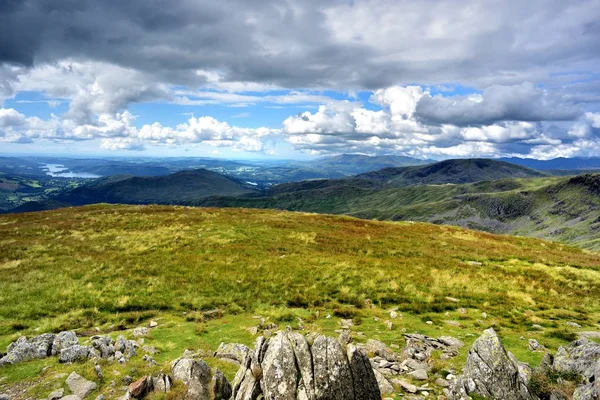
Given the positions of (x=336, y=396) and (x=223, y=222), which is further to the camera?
(x=223, y=222)

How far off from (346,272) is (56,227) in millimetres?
38659

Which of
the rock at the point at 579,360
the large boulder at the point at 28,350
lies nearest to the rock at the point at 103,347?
the large boulder at the point at 28,350

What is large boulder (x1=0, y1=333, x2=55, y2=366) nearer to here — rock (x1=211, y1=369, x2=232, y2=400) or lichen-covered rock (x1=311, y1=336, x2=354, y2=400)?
rock (x1=211, y1=369, x2=232, y2=400)

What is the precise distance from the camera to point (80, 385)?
10.9m

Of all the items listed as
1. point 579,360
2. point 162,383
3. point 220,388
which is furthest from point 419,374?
point 162,383

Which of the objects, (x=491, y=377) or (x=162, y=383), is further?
(x=162, y=383)

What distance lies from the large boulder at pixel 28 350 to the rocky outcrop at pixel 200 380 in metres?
6.49

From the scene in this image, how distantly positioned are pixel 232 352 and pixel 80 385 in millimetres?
5323

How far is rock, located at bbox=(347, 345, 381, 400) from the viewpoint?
366 inches

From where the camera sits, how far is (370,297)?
2256 cm

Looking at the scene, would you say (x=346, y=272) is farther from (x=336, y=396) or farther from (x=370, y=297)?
(x=336, y=396)

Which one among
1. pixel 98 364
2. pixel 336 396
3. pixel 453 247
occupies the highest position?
pixel 336 396

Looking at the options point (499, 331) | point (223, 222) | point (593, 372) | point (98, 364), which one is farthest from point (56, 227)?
point (593, 372)

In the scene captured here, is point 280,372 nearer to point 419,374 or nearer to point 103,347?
point 419,374
